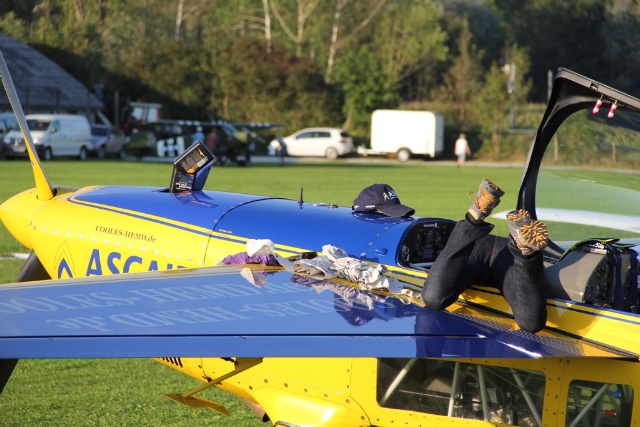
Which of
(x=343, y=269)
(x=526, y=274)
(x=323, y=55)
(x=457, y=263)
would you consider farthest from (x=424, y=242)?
(x=323, y=55)

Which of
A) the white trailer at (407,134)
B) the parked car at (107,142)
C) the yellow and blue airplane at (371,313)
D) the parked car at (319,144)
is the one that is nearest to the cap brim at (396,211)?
the yellow and blue airplane at (371,313)

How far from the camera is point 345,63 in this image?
5812 centimetres

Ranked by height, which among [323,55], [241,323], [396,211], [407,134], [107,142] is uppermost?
[323,55]

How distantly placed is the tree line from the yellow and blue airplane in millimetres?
45824

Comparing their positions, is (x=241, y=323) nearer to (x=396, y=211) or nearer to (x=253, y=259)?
(x=253, y=259)

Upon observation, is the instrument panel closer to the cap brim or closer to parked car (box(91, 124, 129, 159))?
the cap brim

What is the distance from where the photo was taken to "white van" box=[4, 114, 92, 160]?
33.0 m

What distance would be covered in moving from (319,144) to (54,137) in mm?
17204

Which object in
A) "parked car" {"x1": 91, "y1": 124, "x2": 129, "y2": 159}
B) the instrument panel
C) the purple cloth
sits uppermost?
the instrument panel

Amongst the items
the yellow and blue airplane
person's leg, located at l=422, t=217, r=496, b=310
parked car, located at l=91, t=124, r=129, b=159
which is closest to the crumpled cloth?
the yellow and blue airplane

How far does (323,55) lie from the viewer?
6312cm

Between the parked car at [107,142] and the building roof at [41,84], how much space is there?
5.91m

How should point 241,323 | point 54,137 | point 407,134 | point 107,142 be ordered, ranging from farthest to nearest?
1. point 407,134
2. point 107,142
3. point 54,137
4. point 241,323

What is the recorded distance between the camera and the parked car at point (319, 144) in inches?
1860
